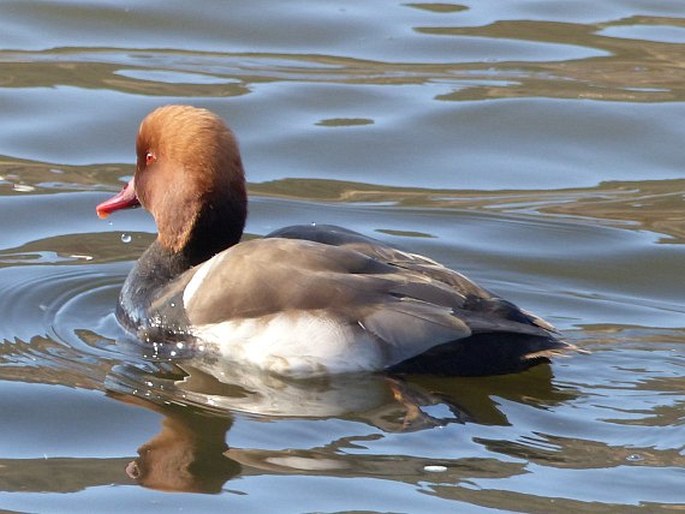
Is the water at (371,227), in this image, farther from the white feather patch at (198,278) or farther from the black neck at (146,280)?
the white feather patch at (198,278)

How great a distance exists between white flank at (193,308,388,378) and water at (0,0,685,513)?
0.08m

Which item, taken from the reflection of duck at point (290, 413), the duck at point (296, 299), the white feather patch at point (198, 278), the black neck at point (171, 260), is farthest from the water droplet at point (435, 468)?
the black neck at point (171, 260)

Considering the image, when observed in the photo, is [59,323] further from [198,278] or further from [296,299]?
[296,299]

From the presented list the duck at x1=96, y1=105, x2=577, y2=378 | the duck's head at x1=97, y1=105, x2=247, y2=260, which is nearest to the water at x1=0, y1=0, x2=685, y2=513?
the duck at x1=96, y1=105, x2=577, y2=378

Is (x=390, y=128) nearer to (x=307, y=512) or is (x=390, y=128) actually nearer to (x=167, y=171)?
(x=167, y=171)

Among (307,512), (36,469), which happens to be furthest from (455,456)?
(36,469)

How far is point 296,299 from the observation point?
633 centimetres

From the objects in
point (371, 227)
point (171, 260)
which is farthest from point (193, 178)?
point (371, 227)

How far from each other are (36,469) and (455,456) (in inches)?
56.2

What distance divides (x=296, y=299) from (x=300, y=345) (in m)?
0.18

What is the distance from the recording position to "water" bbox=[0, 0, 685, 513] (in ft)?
18.3

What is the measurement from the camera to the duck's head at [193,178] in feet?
22.3

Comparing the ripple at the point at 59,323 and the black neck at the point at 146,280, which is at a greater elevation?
the black neck at the point at 146,280

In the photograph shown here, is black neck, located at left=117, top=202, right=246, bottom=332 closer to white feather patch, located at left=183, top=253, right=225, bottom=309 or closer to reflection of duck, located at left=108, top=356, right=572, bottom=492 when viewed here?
white feather patch, located at left=183, top=253, right=225, bottom=309
